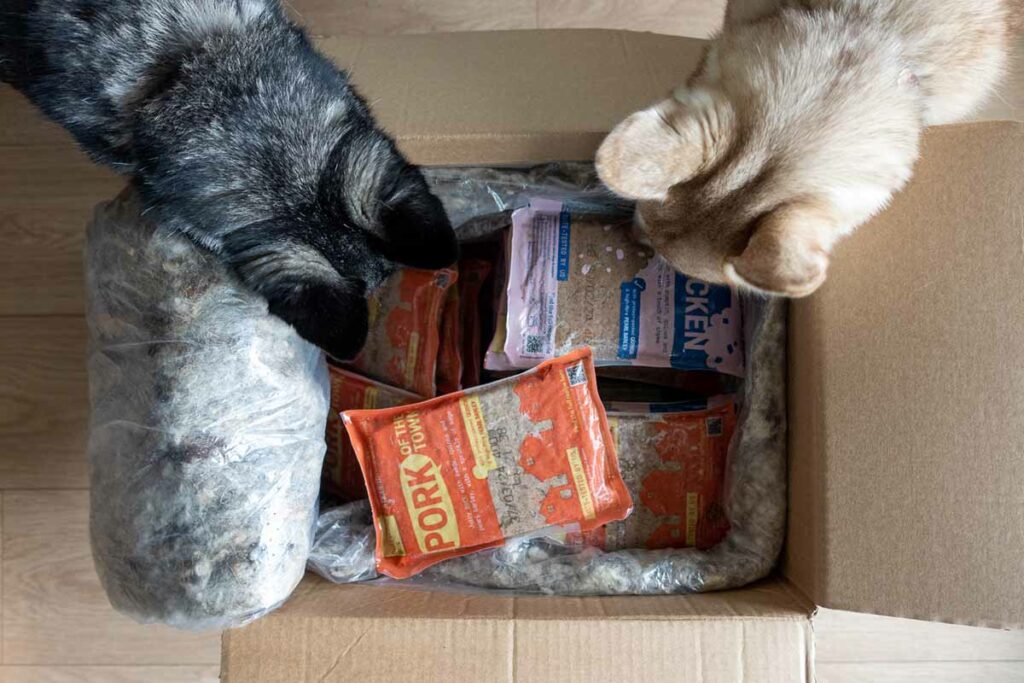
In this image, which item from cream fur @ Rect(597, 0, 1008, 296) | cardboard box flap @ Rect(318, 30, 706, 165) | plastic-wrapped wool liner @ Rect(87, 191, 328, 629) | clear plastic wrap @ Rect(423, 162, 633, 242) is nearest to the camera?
cream fur @ Rect(597, 0, 1008, 296)

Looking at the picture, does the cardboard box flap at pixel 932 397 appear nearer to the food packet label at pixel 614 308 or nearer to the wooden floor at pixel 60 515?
the food packet label at pixel 614 308

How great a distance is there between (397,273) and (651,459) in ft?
1.87

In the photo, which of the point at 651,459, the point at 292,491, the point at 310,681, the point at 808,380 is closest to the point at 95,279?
the point at 292,491

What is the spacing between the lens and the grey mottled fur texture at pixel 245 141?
97cm

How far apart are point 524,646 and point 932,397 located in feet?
2.13

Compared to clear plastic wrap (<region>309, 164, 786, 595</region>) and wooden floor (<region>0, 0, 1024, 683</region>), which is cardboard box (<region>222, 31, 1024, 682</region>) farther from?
wooden floor (<region>0, 0, 1024, 683</region>)

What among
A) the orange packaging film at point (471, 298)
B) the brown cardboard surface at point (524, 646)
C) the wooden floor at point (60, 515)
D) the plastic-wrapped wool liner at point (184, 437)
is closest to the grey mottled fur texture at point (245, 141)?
the plastic-wrapped wool liner at point (184, 437)

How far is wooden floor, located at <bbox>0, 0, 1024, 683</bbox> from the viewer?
148 cm

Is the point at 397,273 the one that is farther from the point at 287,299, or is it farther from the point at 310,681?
the point at 310,681

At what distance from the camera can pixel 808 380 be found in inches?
39.3

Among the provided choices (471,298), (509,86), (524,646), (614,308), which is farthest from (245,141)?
(524,646)

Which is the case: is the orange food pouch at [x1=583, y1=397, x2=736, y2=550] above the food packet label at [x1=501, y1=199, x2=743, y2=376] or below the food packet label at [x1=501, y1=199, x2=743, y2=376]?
below

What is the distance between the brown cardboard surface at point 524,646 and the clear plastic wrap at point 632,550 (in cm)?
12

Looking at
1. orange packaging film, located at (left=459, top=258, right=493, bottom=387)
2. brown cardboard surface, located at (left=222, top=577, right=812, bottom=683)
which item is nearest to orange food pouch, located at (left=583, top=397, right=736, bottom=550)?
brown cardboard surface, located at (left=222, top=577, right=812, bottom=683)
